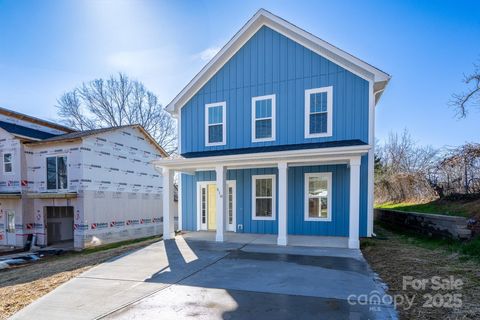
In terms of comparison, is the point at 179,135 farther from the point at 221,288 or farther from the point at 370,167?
the point at 221,288

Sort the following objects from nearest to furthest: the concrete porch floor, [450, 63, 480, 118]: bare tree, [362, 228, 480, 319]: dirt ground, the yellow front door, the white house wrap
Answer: [362, 228, 480, 319]: dirt ground
the concrete porch floor
[450, 63, 480, 118]: bare tree
the yellow front door
the white house wrap

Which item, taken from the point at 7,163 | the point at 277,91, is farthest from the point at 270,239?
the point at 7,163

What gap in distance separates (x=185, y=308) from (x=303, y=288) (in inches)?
81.1

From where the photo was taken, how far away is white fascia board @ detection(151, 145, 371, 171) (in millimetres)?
7484

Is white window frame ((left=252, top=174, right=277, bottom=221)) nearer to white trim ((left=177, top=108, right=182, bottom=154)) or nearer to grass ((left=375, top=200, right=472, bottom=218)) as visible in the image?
white trim ((left=177, top=108, right=182, bottom=154))

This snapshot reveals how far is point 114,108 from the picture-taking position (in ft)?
93.6

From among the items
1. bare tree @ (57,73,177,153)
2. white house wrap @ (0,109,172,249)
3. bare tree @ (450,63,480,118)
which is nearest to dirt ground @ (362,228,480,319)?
bare tree @ (450,63,480,118)

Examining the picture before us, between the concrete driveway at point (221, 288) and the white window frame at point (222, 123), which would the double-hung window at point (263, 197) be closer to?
the white window frame at point (222, 123)

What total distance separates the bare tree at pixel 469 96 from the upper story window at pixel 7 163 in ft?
75.5

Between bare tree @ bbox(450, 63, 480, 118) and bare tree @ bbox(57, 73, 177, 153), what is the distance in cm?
2456

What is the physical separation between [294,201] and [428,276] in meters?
5.13

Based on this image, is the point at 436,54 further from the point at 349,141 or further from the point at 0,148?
the point at 0,148

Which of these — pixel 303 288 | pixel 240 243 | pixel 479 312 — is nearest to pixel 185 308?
pixel 303 288

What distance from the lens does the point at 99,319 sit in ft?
12.2
